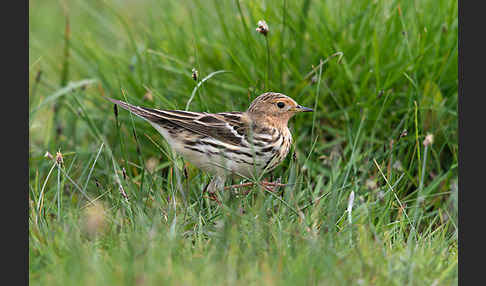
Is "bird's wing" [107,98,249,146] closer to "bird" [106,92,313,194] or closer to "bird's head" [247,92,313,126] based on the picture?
"bird" [106,92,313,194]

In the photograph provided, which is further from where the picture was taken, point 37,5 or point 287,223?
point 37,5

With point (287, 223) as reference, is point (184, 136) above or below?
above

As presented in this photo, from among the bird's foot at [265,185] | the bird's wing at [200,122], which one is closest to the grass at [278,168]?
the bird's foot at [265,185]

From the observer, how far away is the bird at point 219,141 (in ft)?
13.7

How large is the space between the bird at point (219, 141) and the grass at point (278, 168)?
14 cm

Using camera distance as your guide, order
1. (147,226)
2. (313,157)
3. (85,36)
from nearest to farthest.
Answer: (147,226), (313,157), (85,36)

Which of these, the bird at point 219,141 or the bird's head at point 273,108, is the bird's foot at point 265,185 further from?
the bird's head at point 273,108

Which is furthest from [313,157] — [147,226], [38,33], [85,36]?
[38,33]

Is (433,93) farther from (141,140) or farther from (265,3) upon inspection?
(141,140)

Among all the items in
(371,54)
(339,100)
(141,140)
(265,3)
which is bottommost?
(141,140)

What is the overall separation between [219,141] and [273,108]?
501 millimetres

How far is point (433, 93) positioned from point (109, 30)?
370 centimetres

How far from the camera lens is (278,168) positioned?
5012mm

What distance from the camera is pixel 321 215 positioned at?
3.76 meters
